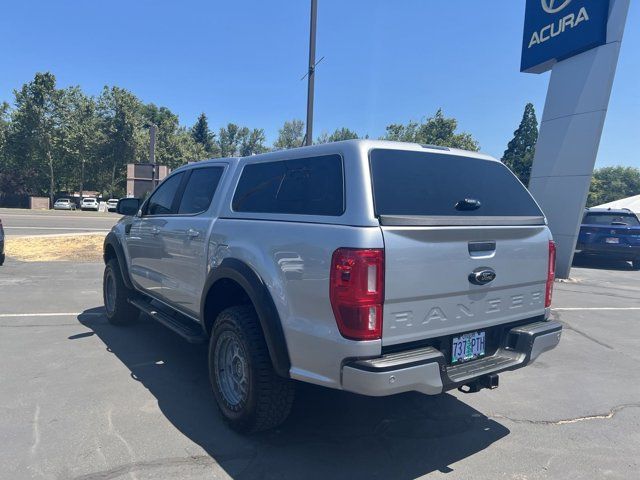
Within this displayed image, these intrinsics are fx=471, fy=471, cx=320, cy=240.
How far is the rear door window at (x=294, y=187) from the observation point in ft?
9.66

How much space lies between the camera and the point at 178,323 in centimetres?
443

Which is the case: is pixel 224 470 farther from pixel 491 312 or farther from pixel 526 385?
pixel 526 385

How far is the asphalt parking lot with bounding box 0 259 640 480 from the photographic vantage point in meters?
2.93

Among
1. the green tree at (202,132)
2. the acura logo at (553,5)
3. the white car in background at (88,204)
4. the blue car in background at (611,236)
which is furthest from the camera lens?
the green tree at (202,132)

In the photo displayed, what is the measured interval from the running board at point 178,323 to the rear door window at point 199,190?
3.44 ft

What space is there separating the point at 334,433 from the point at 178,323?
6.13 ft

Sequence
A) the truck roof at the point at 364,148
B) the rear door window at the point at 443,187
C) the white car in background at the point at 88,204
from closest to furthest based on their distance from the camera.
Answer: the rear door window at the point at 443,187
the truck roof at the point at 364,148
the white car in background at the point at 88,204

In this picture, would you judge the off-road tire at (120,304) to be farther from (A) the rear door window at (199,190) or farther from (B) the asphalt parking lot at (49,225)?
(B) the asphalt parking lot at (49,225)

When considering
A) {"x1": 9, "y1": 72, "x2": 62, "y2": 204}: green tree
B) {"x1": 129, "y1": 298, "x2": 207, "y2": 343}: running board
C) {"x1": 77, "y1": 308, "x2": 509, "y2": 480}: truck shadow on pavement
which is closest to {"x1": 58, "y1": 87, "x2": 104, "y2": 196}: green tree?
{"x1": 9, "y1": 72, "x2": 62, "y2": 204}: green tree

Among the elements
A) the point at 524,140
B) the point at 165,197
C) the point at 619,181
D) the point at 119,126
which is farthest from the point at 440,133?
the point at 619,181

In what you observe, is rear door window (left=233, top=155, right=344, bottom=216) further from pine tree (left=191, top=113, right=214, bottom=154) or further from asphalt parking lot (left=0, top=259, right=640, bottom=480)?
pine tree (left=191, top=113, right=214, bottom=154)

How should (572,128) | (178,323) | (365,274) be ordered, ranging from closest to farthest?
(365,274), (178,323), (572,128)

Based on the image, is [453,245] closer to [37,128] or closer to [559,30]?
[559,30]

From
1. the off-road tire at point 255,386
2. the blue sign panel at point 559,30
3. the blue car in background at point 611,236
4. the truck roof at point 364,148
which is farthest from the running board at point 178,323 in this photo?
the blue car in background at point 611,236
